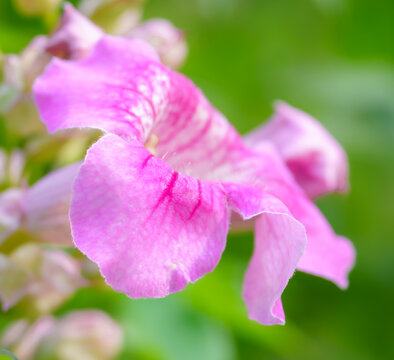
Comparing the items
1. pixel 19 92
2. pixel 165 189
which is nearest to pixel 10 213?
pixel 19 92

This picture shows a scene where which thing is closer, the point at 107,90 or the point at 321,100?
the point at 107,90

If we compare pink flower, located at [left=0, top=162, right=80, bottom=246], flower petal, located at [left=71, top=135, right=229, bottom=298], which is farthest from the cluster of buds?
flower petal, located at [left=71, top=135, right=229, bottom=298]

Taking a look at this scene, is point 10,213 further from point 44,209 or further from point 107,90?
point 107,90

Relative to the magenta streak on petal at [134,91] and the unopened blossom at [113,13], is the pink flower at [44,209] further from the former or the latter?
the unopened blossom at [113,13]

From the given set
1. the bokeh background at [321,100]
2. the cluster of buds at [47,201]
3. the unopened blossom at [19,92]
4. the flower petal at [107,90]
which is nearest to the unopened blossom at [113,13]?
the cluster of buds at [47,201]

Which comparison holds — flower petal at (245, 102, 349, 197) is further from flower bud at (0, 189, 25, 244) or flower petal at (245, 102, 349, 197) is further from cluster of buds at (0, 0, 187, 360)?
flower bud at (0, 189, 25, 244)

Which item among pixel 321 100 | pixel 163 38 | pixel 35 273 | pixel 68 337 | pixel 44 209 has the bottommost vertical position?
pixel 321 100
